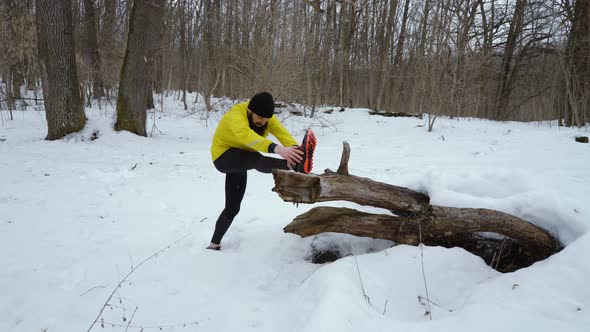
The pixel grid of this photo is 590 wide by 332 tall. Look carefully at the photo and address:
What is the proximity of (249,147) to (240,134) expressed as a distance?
169 millimetres

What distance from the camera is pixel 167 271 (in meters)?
2.90

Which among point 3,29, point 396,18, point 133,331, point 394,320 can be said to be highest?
point 396,18

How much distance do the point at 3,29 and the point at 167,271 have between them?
11656mm

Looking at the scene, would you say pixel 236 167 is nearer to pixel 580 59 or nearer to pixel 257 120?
A: pixel 257 120

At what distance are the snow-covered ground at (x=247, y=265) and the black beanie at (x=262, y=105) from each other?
1325mm

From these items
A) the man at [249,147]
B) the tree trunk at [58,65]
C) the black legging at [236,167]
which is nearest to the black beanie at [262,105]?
the man at [249,147]

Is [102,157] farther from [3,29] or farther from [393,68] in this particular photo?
Result: [393,68]

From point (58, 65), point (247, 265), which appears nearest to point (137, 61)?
point (58, 65)

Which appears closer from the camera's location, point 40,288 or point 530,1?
point 40,288

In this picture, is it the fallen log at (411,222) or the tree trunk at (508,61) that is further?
the tree trunk at (508,61)

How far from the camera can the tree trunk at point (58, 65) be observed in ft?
23.1

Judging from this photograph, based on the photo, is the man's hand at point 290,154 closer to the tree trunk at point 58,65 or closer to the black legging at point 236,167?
the black legging at point 236,167

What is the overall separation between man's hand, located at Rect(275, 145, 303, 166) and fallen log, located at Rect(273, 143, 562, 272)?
0.23 metres

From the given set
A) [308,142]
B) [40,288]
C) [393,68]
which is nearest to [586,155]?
[308,142]
